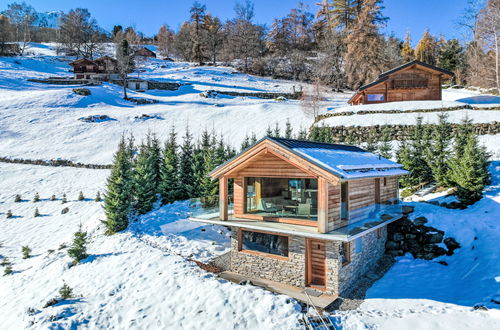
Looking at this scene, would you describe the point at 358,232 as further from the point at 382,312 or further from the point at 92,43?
the point at 92,43

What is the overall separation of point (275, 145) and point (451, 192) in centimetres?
1097

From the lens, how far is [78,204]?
66.2 ft

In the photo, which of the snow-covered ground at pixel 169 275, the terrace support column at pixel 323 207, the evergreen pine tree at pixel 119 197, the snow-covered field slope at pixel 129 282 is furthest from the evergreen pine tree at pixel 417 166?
the evergreen pine tree at pixel 119 197

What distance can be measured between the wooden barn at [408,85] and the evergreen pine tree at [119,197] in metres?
25.6

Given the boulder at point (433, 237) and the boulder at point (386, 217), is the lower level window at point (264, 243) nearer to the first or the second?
the boulder at point (386, 217)

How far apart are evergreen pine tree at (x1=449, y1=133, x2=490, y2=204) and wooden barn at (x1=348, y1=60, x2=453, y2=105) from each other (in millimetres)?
17846

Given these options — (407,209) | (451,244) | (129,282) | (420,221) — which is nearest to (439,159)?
(407,209)

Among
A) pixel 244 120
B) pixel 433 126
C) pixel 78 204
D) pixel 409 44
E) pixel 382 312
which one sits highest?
pixel 409 44

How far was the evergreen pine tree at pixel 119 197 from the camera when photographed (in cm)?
1570

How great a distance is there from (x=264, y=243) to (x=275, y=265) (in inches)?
35.2

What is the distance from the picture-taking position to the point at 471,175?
48.0ft

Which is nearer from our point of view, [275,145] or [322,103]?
[275,145]

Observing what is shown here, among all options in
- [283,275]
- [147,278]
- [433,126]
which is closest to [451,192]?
[433,126]

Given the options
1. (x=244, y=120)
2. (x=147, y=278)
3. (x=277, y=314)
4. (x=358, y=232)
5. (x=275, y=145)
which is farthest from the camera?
(x=244, y=120)
